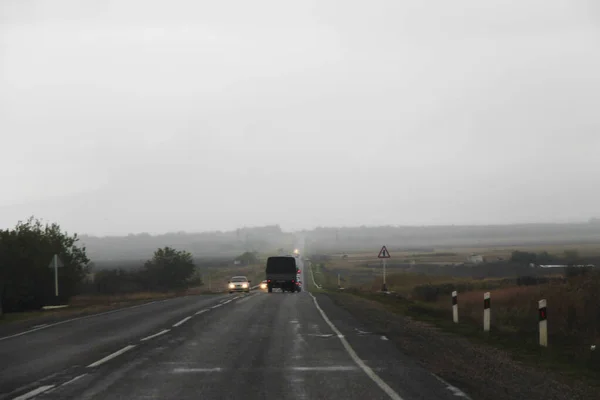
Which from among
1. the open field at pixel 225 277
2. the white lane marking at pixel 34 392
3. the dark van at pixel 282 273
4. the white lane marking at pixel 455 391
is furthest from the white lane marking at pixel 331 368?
the open field at pixel 225 277

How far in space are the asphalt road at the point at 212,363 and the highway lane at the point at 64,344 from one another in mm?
26

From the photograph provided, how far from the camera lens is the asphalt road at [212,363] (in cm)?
956

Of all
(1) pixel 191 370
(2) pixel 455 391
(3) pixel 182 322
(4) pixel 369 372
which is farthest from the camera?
(3) pixel 182 322

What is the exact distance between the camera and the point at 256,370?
11.5 metres

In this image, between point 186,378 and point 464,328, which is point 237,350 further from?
point 464,328

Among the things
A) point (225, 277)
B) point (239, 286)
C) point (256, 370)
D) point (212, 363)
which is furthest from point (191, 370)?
point (225, 277)

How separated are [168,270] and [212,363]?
83.7 meters

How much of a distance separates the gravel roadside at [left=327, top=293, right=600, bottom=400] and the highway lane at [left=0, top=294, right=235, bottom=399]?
6.69 meters

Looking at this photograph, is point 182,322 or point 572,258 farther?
point 572,258

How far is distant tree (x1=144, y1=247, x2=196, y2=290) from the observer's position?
92.0 metres

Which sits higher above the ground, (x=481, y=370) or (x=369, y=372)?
(x=369, y=372)

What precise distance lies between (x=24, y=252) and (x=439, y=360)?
3483cm

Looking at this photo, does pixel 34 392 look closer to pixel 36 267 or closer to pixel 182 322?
pixel 182 322

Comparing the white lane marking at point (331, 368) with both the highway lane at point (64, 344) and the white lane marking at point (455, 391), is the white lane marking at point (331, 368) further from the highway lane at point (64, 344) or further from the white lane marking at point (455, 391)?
the highway lane at point (64, 344)
